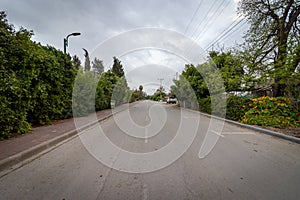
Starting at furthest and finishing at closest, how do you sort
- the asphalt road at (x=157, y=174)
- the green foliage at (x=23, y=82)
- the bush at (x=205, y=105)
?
the bush at (x=205, y=105) → the green foliage at (x=23, y=82) → the asphalt road at (x=157, y=174)

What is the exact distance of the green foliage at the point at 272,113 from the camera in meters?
7.79

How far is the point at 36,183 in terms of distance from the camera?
2.74 metres

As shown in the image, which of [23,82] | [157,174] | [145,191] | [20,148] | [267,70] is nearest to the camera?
[145,191]

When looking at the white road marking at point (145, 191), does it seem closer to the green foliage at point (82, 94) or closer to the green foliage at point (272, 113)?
the green foliage at point (272, 113)

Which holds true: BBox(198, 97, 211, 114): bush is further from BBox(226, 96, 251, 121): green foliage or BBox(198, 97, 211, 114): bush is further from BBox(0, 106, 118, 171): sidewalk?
BBox(0, 106, 118, 171): sidewalk

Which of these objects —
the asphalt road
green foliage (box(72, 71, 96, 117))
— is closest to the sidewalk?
the asphalt road

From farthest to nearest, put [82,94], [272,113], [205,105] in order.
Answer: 1. [205,105]
2. [82,94]
3. [272,113]

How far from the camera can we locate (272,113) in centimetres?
846

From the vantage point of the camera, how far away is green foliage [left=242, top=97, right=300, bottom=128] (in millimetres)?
7785

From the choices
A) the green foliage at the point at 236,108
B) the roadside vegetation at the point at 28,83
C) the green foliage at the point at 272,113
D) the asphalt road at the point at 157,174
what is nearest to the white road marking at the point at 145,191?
the asphalt road at the point at 157,174

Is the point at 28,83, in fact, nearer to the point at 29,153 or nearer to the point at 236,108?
the point at 29,153

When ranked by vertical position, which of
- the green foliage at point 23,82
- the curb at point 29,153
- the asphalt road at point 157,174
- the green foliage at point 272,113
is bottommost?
the asphalt road at point 157,174

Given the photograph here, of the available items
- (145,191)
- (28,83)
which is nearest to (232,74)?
(145,191)

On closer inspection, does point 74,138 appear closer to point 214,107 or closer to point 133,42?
point 133,42
